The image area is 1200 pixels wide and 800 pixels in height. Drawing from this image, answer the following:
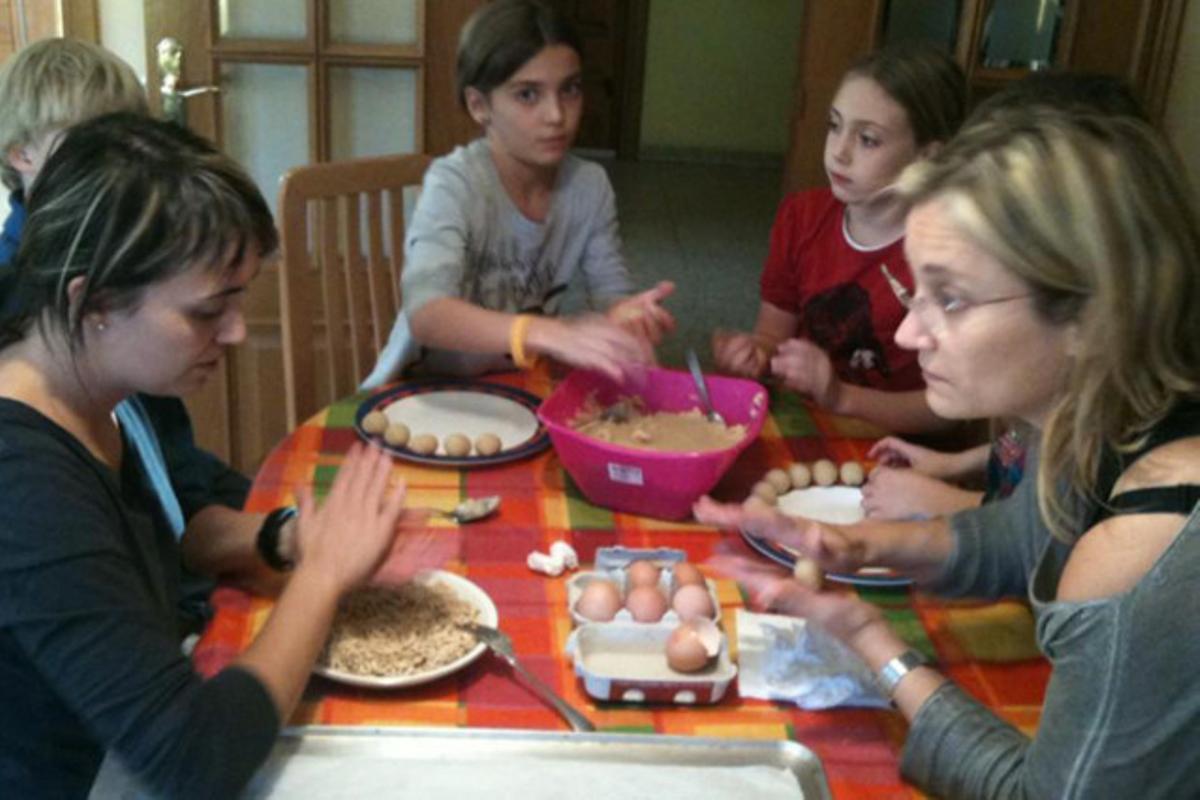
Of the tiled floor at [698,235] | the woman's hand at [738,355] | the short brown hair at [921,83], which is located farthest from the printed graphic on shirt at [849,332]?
the tiled floor at [698,235]

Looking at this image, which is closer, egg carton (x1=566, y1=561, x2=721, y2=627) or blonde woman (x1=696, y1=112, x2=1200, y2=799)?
blonde woman (x1=696, y1=112, x2=1200, y2=799)

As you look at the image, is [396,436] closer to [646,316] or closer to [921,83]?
[646,316]

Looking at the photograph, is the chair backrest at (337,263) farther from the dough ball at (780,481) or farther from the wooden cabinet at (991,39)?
the wooden cabinet at (991,39)

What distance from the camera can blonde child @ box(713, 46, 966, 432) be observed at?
5.77 feet

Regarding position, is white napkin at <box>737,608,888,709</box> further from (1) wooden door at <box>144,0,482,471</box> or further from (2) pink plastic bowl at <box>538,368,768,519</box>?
(1) wooden door at <box>144,0,482,471</box>

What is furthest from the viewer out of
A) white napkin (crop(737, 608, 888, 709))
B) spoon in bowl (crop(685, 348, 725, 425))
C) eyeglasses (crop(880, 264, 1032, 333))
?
spoon in bowl (crop(685, 348, 725, 425))

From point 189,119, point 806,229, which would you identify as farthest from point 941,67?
point 189,119

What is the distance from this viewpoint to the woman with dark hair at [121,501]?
0.90 m

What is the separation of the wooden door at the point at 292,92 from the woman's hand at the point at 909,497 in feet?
5.32

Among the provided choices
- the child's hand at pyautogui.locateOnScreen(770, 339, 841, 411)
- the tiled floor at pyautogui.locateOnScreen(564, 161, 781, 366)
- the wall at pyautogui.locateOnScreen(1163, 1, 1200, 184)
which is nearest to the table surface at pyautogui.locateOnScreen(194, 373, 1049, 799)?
the child's hand at pyautogui.locateOnScreen(770, 339, 841, 411)

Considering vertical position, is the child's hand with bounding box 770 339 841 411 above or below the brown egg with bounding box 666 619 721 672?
above

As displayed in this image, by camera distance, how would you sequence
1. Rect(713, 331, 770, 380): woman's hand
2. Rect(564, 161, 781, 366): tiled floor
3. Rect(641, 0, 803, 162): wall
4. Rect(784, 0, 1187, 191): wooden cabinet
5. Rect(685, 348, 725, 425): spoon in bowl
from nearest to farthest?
Rect(685, 348, 725, 425): spoon in bowl < Rect(713, 331, 770, 380): woman's hand < Rect(784, 0, 1187, 191): wooden cabinet < Rect(564, 161, 781, 366): tiled floor < Rect(641, 0, 803, 162): wall

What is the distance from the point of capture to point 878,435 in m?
1.70

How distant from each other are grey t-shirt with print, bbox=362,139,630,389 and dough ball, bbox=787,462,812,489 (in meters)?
0.57
